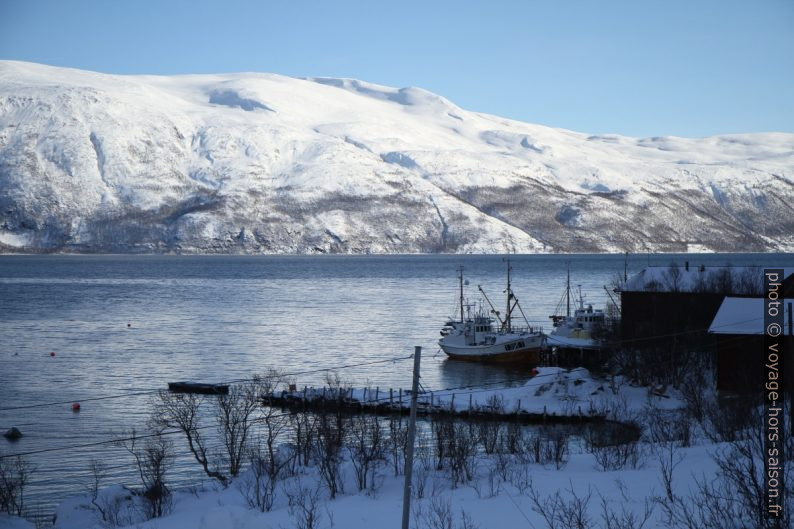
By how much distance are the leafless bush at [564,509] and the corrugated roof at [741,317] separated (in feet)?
59.2

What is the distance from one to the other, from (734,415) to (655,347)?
13.4 meters

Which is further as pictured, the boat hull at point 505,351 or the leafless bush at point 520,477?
the boat hull at point 505,351

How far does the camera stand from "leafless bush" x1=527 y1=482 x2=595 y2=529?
1925cm

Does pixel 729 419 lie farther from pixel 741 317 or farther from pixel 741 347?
pixel 741 317

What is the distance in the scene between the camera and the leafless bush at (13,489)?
27422 millimetres

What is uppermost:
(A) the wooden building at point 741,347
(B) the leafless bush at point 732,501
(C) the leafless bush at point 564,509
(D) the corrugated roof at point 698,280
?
(D) the corrugated roof at point 698,280

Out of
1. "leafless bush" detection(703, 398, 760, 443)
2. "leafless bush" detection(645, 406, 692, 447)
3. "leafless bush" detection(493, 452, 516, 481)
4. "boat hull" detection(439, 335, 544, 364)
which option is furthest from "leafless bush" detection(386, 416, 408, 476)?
"boat hull" detection(439, 335, 544, 364)

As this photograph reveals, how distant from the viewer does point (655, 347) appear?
4522cm

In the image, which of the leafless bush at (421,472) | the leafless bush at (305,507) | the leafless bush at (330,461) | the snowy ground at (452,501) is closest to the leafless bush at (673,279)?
the leafless bush at (421,472)

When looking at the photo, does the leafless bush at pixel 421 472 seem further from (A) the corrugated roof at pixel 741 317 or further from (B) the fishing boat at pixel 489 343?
(B) the fishing boat at pixel 489 343

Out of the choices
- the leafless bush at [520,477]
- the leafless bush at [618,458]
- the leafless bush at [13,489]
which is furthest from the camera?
the leafless bush at [13,489]

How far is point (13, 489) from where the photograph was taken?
2802cm

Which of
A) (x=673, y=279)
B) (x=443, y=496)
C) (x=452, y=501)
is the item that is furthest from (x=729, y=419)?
(x=673, y=279)

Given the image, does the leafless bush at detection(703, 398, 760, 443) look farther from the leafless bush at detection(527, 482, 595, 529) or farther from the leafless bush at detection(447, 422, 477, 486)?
the leafless bush at detection(527, 482, 595, 529)
